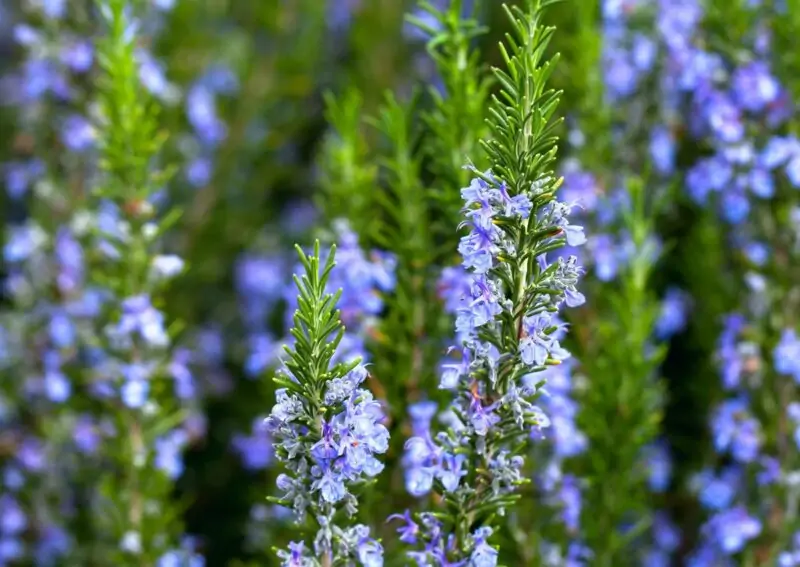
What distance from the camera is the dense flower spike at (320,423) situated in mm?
1123

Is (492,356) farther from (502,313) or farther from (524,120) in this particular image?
(524,120)

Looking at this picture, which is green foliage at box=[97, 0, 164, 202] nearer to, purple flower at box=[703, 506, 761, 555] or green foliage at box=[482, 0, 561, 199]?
green foliage at box=[482, 0, 561, 199]

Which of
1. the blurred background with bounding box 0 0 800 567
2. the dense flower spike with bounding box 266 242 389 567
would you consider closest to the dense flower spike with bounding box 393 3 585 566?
the dense flower spike with bounding box 266 242 389 567

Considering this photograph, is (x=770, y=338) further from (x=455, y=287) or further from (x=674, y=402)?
(x=455, y=287)

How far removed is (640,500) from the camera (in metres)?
1.77

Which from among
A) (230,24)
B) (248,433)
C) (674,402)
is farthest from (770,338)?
(230,24)

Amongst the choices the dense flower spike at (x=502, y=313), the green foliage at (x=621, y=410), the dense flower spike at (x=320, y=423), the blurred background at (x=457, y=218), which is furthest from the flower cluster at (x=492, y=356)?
the green foliage at (x=621, y=410)

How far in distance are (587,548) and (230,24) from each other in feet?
6.58

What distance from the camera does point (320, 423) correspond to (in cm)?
114

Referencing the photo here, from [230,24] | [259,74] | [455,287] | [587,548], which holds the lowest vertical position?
[587,548]

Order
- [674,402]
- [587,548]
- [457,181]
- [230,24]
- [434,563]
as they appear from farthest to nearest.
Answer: [230,24], [674,402], [587,548], [457,181], [434,563]

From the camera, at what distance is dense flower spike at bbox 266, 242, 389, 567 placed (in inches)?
44.2

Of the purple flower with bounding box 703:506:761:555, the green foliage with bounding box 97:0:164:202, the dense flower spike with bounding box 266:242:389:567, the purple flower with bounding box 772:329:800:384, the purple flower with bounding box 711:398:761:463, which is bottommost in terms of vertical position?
the dense flower spike with bounding box 266:242:389:567

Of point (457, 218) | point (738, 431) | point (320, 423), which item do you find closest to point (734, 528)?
point (738, 431)
